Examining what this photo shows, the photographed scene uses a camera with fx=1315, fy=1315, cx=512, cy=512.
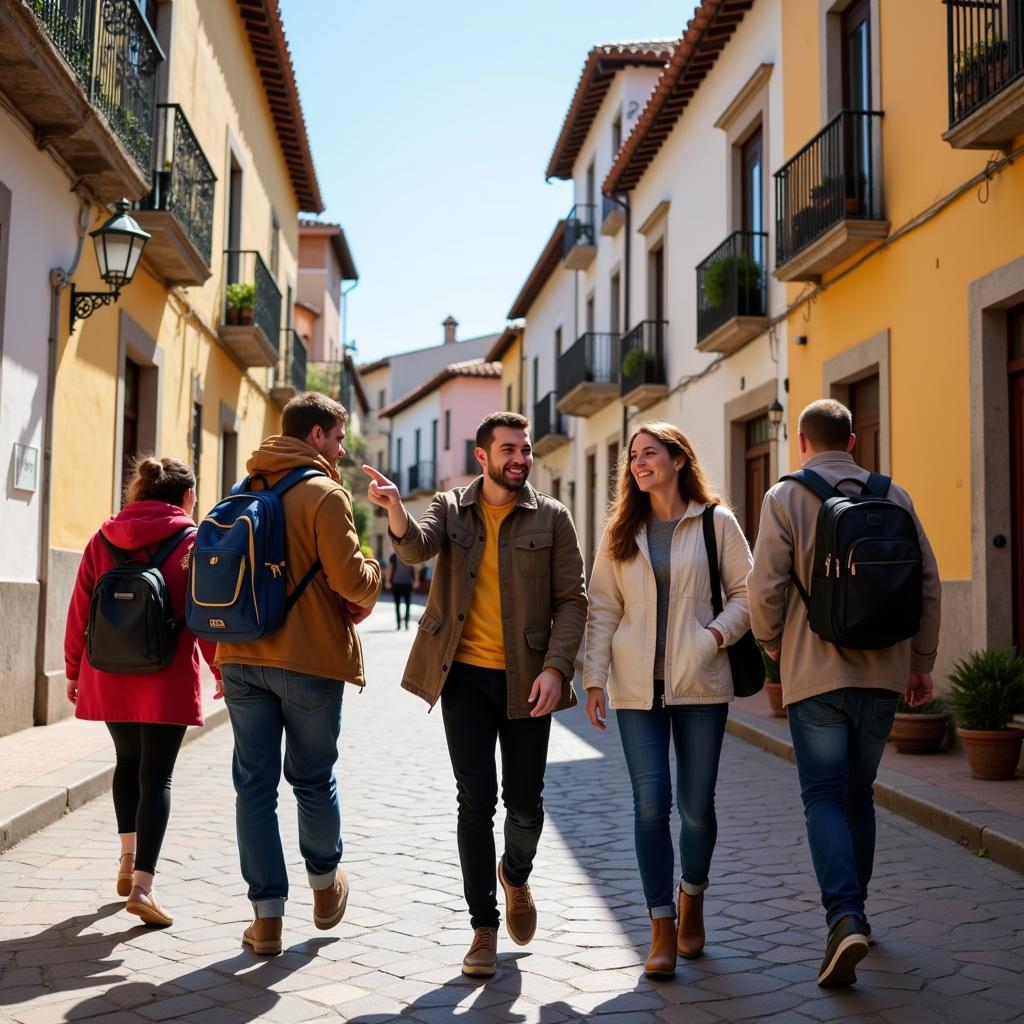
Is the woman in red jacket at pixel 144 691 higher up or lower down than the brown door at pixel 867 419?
lower down

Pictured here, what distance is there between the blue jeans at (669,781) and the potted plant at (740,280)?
1048cm

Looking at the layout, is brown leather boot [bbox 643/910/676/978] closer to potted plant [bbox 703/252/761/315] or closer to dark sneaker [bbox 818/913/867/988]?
dark sneaker [bbox 818/913/867/988]

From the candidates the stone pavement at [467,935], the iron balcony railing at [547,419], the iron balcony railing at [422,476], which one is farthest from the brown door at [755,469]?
the iron balcony railing at [422,476]

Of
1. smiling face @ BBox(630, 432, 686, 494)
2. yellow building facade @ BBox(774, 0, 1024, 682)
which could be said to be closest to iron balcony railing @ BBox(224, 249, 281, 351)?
yellow building facade @ BBox(774, 0, 1024, 682)

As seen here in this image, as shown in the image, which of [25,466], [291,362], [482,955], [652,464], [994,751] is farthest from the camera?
[291,362]

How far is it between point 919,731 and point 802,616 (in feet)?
15.7

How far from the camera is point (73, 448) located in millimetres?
10500

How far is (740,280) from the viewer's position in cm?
1438

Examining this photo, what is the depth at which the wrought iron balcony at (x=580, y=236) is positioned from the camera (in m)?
24.4

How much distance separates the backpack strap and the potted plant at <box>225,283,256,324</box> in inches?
515

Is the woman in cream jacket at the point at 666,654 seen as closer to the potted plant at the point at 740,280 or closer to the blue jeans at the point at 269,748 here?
the blue jeans at the point at 269,748

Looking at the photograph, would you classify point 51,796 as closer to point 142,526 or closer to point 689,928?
point 142,526

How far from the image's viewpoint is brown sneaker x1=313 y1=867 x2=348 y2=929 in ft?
14.7

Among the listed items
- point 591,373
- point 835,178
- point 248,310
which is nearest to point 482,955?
point 835,178
